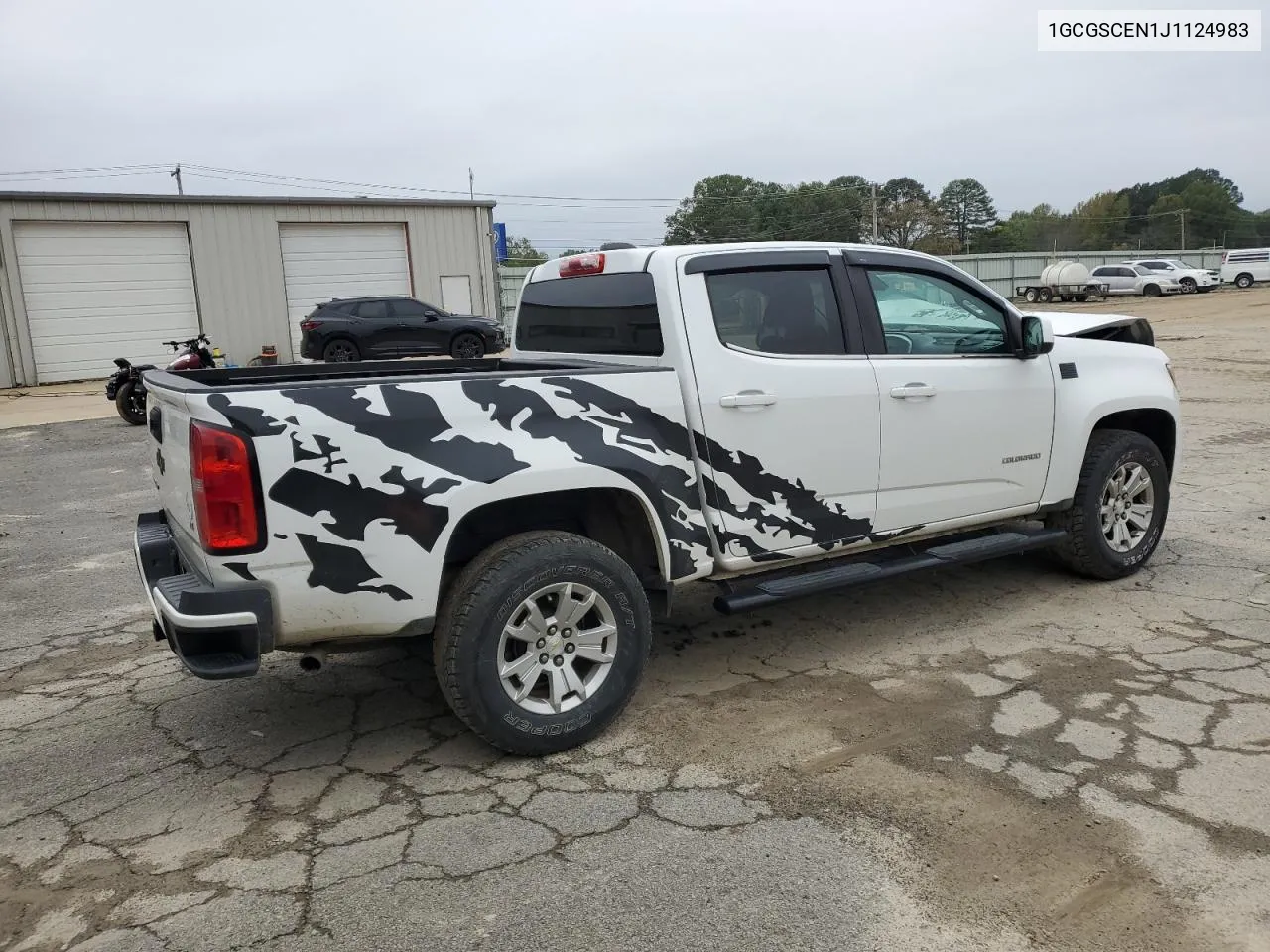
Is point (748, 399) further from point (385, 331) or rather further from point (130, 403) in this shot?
point (385, 331)

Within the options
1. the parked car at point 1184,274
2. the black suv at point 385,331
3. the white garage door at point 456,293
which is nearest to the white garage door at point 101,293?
the black suv at point 385,331

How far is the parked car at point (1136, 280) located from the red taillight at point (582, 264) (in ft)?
137

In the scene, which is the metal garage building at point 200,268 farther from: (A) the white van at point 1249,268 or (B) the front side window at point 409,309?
(A) the white van at point 1249,268

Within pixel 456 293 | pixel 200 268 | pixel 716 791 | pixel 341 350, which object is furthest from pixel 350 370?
pixel 456 293

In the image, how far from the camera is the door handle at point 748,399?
4051 millimetres

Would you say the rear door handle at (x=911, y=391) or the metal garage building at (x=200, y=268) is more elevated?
the metal garage building at (x=200, y=268)

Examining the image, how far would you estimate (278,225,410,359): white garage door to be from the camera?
25281 millimetres

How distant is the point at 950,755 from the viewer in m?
3.63

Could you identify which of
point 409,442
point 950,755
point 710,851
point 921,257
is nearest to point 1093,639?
point 950,755

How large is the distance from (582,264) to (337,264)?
22806mm

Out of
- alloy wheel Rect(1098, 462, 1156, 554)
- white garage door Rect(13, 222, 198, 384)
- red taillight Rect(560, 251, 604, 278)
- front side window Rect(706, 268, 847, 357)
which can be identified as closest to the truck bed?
red taillight Rect(560, 251, 604, 278)

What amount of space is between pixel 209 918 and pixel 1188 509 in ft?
22.6

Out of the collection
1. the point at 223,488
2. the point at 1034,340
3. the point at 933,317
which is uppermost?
the point at 933,317

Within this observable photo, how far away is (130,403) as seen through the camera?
14.4m
